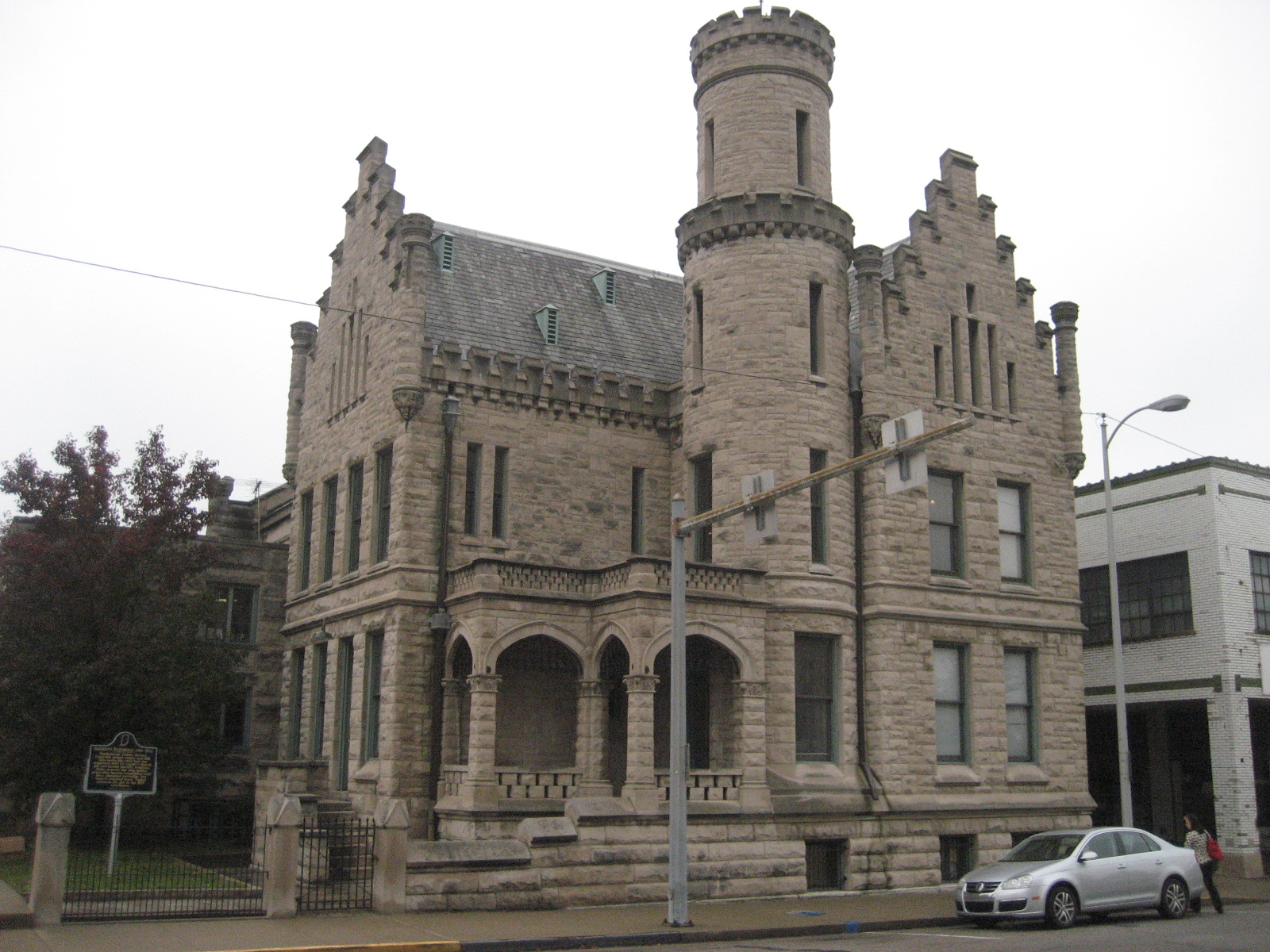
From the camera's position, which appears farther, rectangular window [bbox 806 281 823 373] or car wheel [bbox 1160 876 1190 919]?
rectangular window [bbox 806 281 823 373]

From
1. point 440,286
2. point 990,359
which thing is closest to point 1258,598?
point 990,359

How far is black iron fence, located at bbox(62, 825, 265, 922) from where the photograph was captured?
738 inches

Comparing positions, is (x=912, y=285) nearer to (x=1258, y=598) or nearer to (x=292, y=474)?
(x=1258, y=598)

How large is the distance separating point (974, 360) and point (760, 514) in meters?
13.4

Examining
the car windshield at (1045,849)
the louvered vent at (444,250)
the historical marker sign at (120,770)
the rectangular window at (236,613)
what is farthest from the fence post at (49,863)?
the rectangular window at (236,613)

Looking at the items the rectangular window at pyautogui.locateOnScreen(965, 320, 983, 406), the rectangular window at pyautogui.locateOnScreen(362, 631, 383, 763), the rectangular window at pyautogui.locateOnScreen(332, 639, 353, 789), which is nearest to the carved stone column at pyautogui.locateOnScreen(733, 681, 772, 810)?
the rectangular window at pyautogui.locateOnScreen(362, 631, 383, 763)

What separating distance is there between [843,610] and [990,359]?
7.95m

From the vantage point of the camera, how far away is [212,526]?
4134 centimetres

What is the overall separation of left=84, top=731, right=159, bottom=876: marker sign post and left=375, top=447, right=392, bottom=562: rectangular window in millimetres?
7359

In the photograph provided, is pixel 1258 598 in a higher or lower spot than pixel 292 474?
lower

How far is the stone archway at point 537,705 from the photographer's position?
2670cm

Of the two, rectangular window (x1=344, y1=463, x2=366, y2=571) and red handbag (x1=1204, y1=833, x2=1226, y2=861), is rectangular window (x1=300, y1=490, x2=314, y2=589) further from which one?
red handbag (x1=1204, y1=833, x2=1226, y2=861)

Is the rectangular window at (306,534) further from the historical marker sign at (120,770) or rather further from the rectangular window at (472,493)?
the historical marker sign at (120,770)

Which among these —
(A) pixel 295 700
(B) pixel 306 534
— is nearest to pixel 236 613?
(B) pixel 306 534
